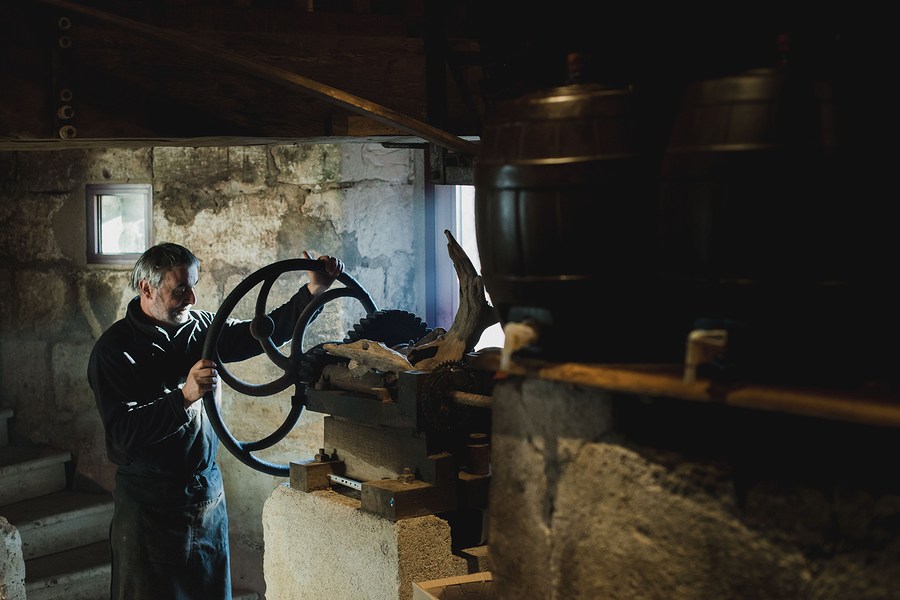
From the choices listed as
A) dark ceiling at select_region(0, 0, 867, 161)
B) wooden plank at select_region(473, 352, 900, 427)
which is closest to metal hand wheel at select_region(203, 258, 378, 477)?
dark ceiling at select_region(0, 0, 867, 161)

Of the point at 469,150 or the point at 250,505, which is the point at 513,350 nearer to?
the point at 469,150

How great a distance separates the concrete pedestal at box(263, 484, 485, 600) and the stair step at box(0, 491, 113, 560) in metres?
2.13

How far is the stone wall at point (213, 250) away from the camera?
4820mm

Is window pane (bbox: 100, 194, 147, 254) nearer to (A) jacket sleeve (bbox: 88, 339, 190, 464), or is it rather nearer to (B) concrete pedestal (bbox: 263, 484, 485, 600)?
(A) jacket sleeve (bbox: 88, 339, 190, 464)

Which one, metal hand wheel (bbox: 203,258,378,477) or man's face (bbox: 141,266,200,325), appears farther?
man's face (bbox: 141,266,200,325)

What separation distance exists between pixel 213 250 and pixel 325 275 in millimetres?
1315

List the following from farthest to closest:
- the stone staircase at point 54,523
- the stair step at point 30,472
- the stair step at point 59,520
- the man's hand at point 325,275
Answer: the stair step at point 30,472
the stair step at point 59,520
the stone staircase at point 54,523
the man's hand at point 325,275

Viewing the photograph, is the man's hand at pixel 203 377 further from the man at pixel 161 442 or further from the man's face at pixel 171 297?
the man's face at pixel 171 297

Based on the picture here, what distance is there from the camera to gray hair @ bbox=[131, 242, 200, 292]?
4.00 metres

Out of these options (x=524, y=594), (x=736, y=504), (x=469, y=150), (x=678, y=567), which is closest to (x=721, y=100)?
(x=736, y=504)

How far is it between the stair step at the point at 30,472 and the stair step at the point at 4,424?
41 mm

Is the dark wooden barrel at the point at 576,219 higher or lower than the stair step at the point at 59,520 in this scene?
higher

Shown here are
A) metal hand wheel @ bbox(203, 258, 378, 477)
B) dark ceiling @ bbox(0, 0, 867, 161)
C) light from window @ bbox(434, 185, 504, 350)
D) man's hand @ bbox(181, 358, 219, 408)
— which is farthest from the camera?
light from window @ bbox(434, 185, 504, 350)

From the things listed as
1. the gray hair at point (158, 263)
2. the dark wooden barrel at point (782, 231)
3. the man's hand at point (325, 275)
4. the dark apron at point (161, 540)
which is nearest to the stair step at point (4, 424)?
the dark apron at point (161, 540)
